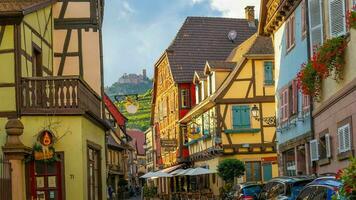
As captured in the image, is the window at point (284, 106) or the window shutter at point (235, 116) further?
the window shutter at point (235, 116)

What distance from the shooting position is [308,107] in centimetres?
2353

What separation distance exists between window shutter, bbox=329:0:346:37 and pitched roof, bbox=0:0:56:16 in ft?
29.5

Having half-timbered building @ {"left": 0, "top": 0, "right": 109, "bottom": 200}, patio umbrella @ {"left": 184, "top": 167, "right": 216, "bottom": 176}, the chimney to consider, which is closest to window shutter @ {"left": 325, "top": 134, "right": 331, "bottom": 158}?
half-timbered building @ {"left": 0, "top": 0, "right": 109, "bottom": 200}

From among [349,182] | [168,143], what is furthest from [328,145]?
[168,143]

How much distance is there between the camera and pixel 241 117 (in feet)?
148

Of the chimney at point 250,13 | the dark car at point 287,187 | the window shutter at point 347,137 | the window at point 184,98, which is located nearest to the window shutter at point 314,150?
the window shutter at point 347,137

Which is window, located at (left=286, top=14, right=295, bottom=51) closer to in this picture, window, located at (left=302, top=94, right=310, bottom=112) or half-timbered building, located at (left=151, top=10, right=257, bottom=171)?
window, located at (left=302, top=94, right=310, bottom=112)

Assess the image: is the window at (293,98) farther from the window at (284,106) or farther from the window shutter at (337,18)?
the window shutter at (337,18)

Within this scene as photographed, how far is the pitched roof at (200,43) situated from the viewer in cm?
5935

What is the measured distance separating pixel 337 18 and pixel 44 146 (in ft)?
29.8

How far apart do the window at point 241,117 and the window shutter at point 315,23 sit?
23.2 meters

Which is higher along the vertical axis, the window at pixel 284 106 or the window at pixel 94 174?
the window at pixel 284 106

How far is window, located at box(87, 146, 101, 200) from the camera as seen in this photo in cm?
2319

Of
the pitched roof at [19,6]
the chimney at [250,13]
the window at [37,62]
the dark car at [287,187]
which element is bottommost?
the dark car at [287,187]
